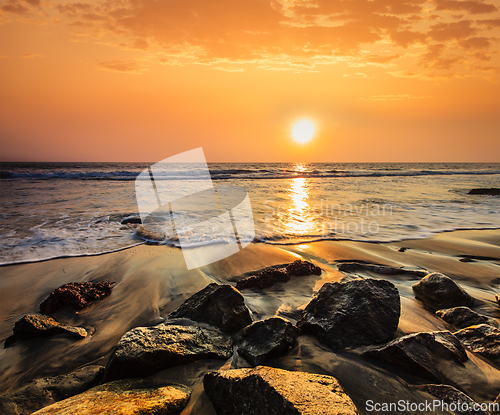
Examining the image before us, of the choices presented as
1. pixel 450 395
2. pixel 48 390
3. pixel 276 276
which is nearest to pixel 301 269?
pixel 276 276

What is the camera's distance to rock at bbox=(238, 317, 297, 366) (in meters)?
1.87

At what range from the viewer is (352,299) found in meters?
2.22

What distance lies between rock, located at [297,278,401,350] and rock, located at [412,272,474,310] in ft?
2.77

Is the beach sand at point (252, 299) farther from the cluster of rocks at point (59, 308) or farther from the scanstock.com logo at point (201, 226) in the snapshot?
the scanstock.com logo at point (201, 226)

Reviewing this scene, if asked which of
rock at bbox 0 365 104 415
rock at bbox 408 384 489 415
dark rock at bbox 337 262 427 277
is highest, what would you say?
rock at bbox 408 384 489 415

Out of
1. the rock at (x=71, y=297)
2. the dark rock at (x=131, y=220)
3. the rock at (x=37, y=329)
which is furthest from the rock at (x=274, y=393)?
the dark rock at (x=131, y=220)

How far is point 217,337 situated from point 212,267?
5.96 feet

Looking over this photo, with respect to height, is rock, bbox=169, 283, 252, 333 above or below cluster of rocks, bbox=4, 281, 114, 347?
above

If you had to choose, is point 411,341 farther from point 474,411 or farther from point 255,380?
point 255,380

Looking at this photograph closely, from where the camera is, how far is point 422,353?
175cm

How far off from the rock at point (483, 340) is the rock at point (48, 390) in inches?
114

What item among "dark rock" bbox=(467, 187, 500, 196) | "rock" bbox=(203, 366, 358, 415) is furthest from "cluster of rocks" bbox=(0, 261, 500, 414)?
"dark rock" bbox=(467, 187, 500, 196)

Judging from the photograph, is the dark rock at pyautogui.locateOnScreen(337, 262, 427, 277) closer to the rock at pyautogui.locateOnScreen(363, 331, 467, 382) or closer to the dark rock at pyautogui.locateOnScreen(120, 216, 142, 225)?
the rock at pyautogui.locateOnScreen(363, 331, 467, 382)

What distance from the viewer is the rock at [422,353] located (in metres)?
1.68
